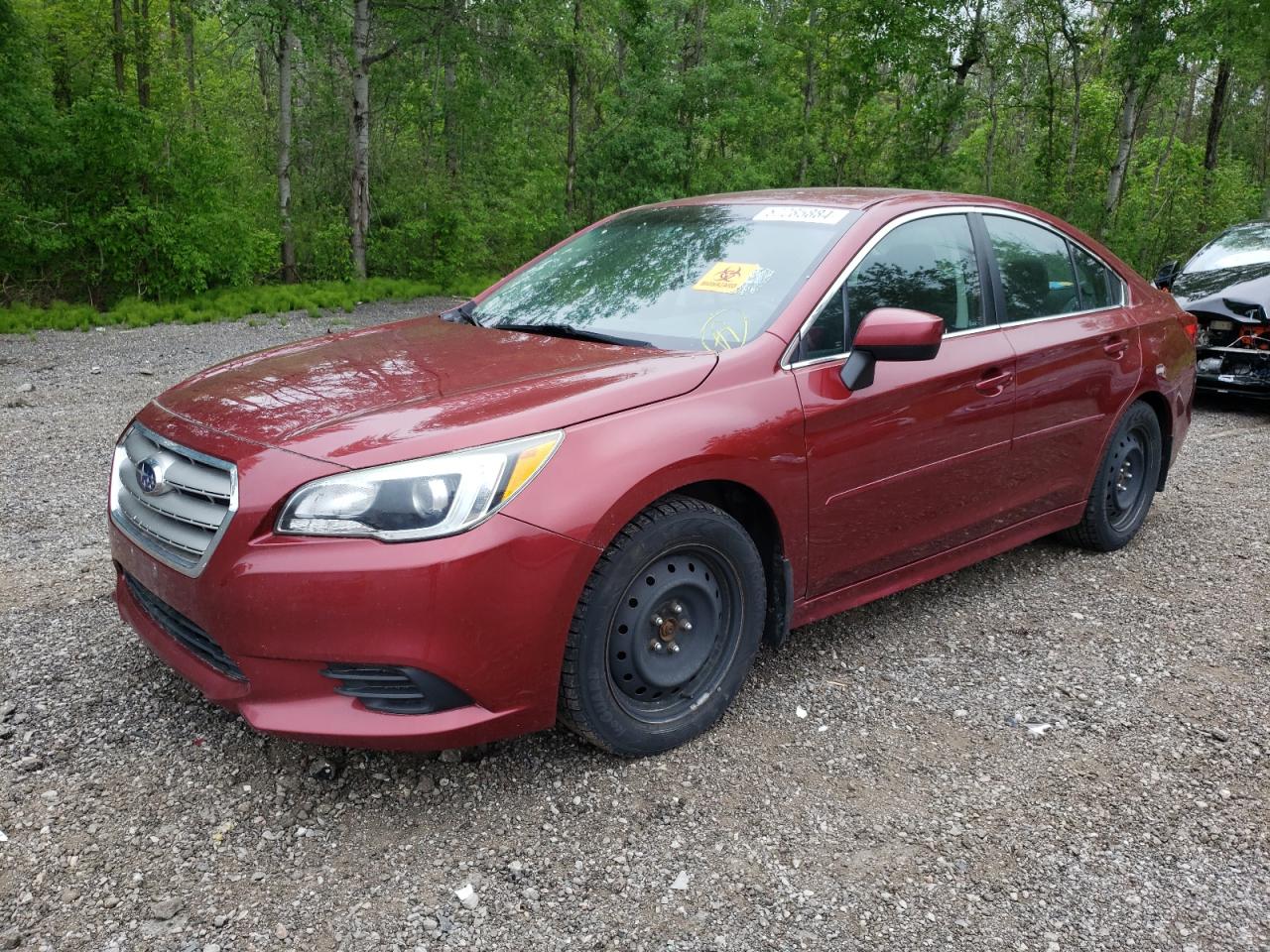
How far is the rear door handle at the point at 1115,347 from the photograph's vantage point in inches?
170

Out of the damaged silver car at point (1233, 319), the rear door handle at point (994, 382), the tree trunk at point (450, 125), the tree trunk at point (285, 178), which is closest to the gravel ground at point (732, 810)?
the rear door handle at point (994, 382)

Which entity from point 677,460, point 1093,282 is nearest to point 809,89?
point 1093,282

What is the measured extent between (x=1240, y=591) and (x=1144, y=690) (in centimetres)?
133

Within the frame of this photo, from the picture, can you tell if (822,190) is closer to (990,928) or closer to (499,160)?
(990,928)

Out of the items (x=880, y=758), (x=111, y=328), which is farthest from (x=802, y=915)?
(x=111, y=328)

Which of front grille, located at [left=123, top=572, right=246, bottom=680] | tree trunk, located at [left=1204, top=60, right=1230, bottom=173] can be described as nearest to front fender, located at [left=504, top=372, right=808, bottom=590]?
front grille, located at [left=123, top=572, right=246, bottom=680]

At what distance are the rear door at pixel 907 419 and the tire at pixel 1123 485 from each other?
0.92m

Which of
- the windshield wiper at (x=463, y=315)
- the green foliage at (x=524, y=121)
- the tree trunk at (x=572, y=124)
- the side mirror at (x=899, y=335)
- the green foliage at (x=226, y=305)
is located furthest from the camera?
the tree trunk at (x=572, y=124)

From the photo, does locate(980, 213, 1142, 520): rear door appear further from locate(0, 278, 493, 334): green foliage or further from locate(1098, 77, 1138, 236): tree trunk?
locate(1098, 77, 1138, 236): tree trunk

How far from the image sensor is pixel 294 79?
76.0ft

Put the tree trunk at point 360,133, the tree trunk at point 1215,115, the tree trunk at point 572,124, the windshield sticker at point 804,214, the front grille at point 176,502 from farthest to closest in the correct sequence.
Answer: the tree trunk at point 1215,115
the tree trunk at point 572,124
the tree trunk at point 360,133
the windshield sticker at point 804,214
the front grille at point 176,502

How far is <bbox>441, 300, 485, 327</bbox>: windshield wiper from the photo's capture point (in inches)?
153

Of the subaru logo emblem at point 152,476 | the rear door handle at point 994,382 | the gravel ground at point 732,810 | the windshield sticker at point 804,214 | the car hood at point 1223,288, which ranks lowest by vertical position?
the gravel ground at point 732,810

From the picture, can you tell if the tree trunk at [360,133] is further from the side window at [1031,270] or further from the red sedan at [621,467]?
the side window at [1031,270]
